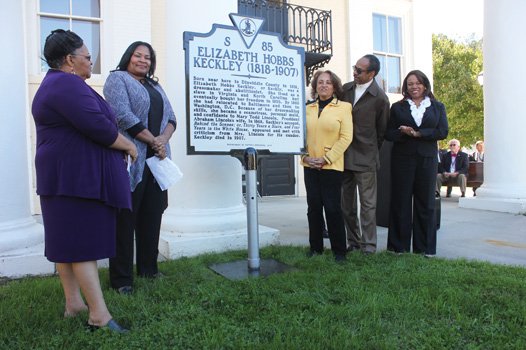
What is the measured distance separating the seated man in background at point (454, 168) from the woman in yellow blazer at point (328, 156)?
7078mm

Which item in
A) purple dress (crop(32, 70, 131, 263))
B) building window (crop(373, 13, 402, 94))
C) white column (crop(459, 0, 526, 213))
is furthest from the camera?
building window (crop(373, 13, 402, 94))

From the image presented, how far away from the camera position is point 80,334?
240cm

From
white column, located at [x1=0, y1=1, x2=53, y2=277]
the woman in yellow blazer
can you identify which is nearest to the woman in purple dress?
white column, located at [x1=0, y1=1, x2=53, y2=277]

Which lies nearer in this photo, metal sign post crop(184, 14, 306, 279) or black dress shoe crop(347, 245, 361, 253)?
metal sign post crop(184, 14, 306, 279)

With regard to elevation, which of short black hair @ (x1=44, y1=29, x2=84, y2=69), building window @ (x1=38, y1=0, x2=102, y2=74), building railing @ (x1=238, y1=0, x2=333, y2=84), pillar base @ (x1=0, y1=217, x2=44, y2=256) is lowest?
pillar base @ (x1=0, y1=217, x2=44, y2=256)

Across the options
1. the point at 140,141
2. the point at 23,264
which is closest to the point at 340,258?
the point at 140,141

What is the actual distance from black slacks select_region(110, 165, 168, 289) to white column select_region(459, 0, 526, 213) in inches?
254

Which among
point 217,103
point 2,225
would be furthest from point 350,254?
point 2,225

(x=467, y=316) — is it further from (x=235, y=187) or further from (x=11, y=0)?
(x=11, y=0)

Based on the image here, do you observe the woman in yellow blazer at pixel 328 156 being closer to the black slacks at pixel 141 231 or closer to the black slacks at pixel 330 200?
the black slacks at pixel 330 200

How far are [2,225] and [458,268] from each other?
405cm

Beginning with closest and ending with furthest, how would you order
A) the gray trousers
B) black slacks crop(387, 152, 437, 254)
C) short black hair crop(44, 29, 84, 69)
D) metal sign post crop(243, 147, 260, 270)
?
short black hair crop(44, 29, 84, 69) → metal sign post crop(243, 147, 260, 270) → black slacks crop(387, 152, 437, 254) → the gray trousers

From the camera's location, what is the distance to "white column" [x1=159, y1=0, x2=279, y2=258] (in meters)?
4.60

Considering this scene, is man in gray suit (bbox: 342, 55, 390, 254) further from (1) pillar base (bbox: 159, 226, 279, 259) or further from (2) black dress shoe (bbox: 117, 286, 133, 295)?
(2) black dress shoe (bbox: 117, 286, 133, 295)
